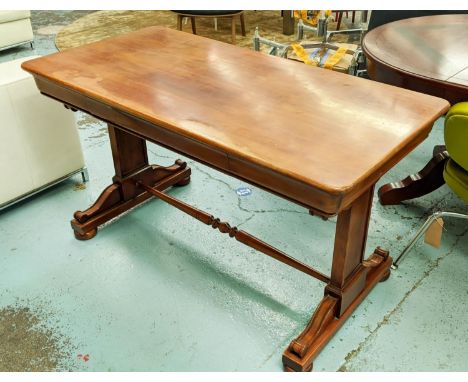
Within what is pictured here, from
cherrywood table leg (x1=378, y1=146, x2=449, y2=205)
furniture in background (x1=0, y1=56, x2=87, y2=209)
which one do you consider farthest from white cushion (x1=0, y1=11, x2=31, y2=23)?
cherrywood table leg (x1=378, y1=146, x2=449, y2=205)

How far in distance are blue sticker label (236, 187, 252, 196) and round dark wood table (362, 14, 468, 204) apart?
646 mm

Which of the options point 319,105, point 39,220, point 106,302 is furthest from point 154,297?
point 319,105

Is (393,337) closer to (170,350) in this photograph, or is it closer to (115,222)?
(170,350)

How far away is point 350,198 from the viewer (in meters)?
1.21

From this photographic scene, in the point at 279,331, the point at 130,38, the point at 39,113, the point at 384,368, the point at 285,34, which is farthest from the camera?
the point at 285,34

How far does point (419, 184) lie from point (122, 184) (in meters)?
1.39

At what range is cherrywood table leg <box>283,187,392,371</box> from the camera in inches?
62.1

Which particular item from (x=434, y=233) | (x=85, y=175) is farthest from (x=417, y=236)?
(x=85, y=175)

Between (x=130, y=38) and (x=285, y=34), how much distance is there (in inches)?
125

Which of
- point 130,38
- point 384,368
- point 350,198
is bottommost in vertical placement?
point 384,368

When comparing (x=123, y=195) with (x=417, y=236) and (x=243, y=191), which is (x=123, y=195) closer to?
(x=243, y=191)

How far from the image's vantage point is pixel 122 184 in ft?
7.55

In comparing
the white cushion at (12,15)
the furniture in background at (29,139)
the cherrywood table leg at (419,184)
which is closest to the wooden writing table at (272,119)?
the furniture in background at (29,139)

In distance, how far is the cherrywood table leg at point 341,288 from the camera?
5.17ft
